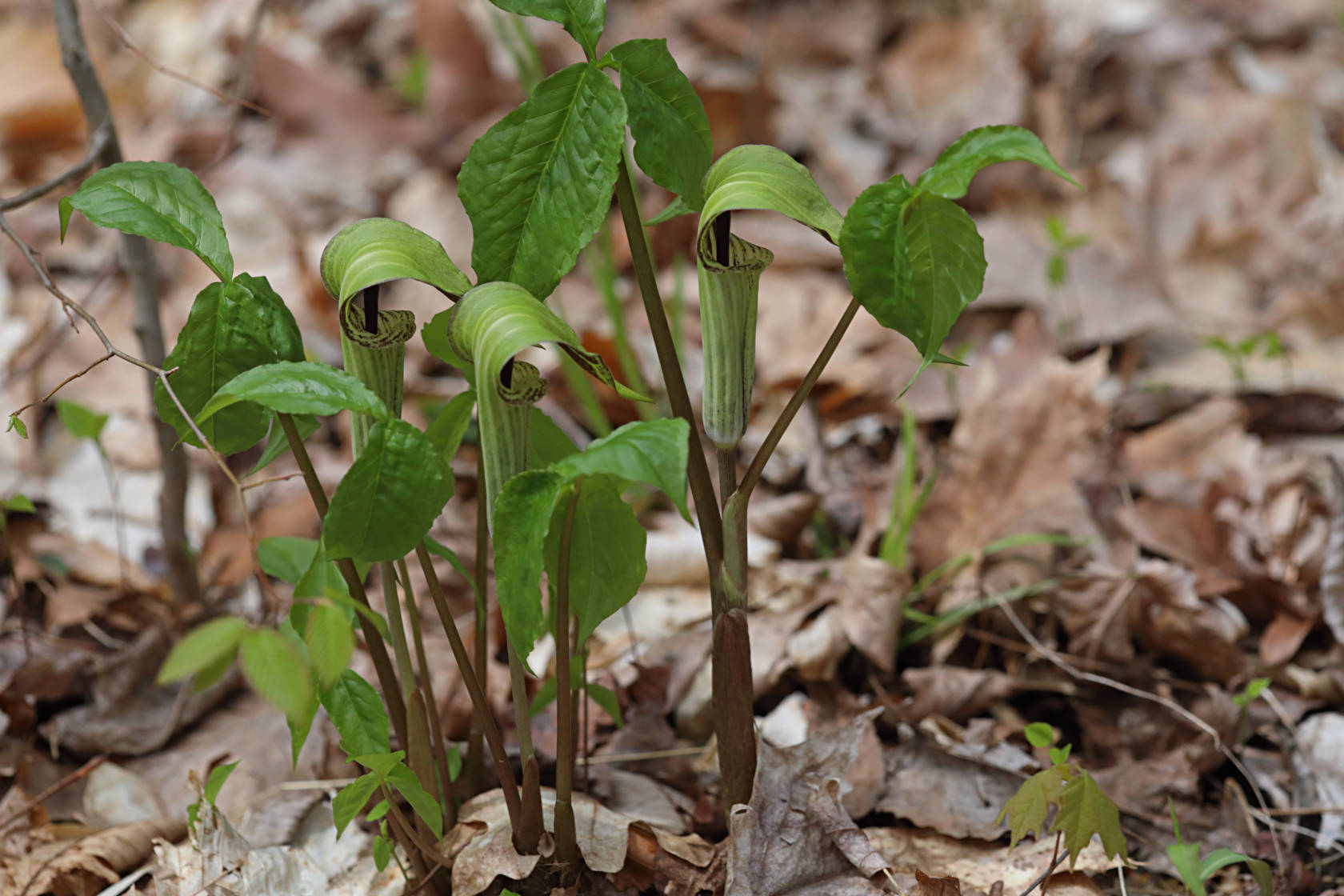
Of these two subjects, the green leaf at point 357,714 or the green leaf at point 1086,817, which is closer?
the green leaf at point 357,714

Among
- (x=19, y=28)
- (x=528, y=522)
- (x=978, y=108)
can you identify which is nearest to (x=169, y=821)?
(x=528, y=522)

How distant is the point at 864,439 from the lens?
121 inches

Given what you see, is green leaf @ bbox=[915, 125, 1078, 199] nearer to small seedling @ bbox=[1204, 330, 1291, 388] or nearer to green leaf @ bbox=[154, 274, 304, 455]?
green leaf @ bbox=[154, 274, 304, 455]

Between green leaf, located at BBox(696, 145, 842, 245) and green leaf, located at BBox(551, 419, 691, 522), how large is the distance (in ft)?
0.85

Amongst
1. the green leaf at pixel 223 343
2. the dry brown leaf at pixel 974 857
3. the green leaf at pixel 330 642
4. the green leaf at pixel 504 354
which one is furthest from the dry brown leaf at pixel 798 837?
the green leaf at pixel 223 343

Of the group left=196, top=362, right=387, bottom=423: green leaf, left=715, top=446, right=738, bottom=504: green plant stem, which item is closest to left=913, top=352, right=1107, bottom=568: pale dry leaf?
left=715, top=446, right=738, bottom=504: green plant stem

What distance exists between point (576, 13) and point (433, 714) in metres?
1.00

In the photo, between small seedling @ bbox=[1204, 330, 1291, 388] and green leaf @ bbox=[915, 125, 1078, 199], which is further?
small seedling @ bbox=[1204, 330, 1291, 388]

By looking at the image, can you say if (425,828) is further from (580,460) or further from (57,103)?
(57,103)

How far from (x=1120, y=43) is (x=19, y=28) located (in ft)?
16.7

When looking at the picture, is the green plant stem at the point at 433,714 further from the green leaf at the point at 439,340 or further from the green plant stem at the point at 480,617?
the green leaf at the point at 439,340

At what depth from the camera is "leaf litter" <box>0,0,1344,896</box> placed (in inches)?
71.7

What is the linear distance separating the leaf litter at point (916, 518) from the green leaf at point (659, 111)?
88 centimetres

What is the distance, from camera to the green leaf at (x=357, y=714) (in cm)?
131
